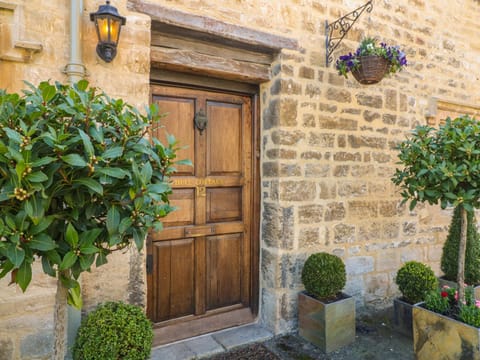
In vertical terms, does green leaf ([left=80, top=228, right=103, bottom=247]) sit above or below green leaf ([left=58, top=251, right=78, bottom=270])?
above

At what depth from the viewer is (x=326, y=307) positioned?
283 cm

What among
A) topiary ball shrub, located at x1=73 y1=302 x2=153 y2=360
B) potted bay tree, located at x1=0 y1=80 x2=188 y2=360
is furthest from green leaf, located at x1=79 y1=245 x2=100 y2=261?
topiary ball shrub, located at x1=73 y1=302 x2=153 y2=360

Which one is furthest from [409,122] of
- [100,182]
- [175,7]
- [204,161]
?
[100,182]

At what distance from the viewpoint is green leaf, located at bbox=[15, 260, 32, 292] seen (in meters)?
1.14

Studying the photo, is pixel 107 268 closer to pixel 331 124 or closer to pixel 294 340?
pixel 294 340

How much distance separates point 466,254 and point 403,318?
1.01 meters

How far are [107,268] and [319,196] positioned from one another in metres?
1.98

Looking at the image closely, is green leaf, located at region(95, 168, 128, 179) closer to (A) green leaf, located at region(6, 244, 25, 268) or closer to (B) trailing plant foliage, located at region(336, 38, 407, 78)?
(A) green leaf, located at region(6, 244, 25, 268)

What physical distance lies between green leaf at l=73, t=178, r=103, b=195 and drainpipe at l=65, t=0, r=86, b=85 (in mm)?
1265

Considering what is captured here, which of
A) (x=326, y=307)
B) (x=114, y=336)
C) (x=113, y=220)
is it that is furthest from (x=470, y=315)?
(x=113, y=220)

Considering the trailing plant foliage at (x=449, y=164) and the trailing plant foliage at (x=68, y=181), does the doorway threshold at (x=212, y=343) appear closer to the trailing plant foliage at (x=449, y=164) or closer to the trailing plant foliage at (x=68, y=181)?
the trailing plant foliage at (x=68, y=181)

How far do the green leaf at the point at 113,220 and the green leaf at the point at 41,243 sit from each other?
188 mm

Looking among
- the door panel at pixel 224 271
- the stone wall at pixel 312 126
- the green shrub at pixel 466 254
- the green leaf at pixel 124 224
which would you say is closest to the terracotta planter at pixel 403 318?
the stone wall at pixel 312 126

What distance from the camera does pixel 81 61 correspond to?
2232 millimetres
